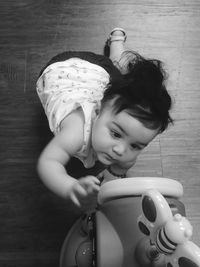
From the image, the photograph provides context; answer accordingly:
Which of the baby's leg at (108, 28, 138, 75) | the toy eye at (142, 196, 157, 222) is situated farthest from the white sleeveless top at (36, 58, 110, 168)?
the toy eye at (142, 196, 157, 222)

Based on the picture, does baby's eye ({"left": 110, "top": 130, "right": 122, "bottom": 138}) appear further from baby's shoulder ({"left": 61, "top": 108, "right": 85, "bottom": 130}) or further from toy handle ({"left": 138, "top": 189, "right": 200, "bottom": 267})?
toy handle ({"left": 138, "top": 189, "right": 200, "bottom": 267})

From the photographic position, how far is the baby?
0.57 metres

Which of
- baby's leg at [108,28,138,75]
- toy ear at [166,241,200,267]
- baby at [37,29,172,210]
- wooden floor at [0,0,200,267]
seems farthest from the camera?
baby's leg at [108,28,138,75]

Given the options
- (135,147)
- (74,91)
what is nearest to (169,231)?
(135,147)

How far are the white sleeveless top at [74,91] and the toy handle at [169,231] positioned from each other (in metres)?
0.25

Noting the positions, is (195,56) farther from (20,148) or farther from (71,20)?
(20,148)

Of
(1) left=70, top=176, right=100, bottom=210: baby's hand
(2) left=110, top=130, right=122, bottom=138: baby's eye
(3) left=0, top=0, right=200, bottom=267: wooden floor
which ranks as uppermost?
(1) left=70, top=176, right=100, bottom=210: baby's hand

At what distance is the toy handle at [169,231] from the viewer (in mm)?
385

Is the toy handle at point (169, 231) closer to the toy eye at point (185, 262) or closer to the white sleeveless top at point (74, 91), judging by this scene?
the toy eye at point (185, 262)

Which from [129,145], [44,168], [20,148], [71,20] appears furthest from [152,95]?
[71,20]

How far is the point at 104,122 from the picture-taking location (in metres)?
0.60

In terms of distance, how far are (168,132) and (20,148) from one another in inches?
13.2

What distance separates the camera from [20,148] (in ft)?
2.57

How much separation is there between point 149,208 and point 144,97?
21cm
